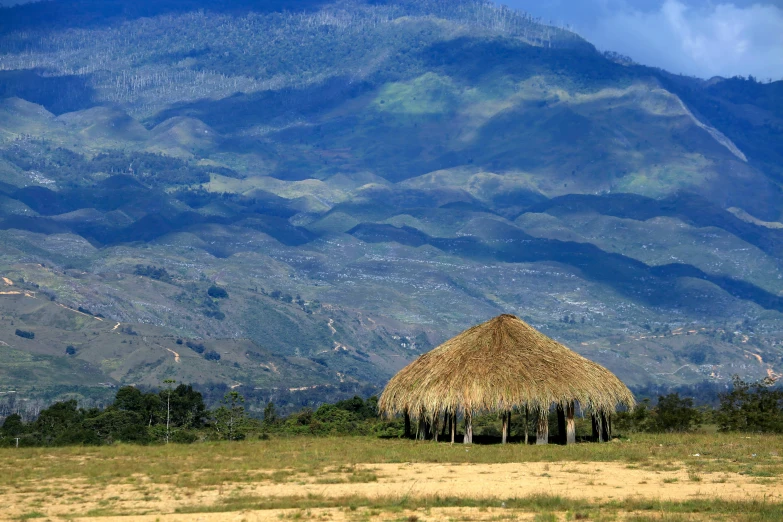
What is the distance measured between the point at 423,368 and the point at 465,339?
2.13 metres

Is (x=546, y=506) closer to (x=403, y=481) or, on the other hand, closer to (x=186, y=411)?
(x=403, y=481)

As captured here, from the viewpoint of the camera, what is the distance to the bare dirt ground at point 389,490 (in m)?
31.8

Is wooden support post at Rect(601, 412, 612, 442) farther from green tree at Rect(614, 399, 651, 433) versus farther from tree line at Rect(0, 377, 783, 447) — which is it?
green tree at Rect(614, 399, 651, 433)

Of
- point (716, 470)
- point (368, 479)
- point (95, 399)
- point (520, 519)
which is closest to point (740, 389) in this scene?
point (716, 470)

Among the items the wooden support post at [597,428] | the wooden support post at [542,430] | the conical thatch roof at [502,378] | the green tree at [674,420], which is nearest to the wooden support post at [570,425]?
the conical thatch roof at [502,378]

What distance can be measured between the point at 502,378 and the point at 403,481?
11.4 m

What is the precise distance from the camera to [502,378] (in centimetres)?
4769

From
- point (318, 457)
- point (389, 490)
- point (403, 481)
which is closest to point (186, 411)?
point (318, 457)

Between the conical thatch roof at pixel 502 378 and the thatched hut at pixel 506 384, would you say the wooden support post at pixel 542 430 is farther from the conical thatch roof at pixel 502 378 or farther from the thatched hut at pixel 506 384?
the conical thatch roof at pixel 502 378

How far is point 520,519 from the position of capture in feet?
98.8

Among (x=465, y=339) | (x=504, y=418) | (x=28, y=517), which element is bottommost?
(x=28, y=517)

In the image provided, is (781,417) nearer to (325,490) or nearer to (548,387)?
(548,387)

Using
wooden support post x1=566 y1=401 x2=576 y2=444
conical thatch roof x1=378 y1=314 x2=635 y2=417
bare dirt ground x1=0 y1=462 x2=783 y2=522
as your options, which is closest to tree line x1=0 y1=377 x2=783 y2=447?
conical thatch roof x1=378 y1=314 x2=635 y2=417

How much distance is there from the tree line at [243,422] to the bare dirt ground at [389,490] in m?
14.1
